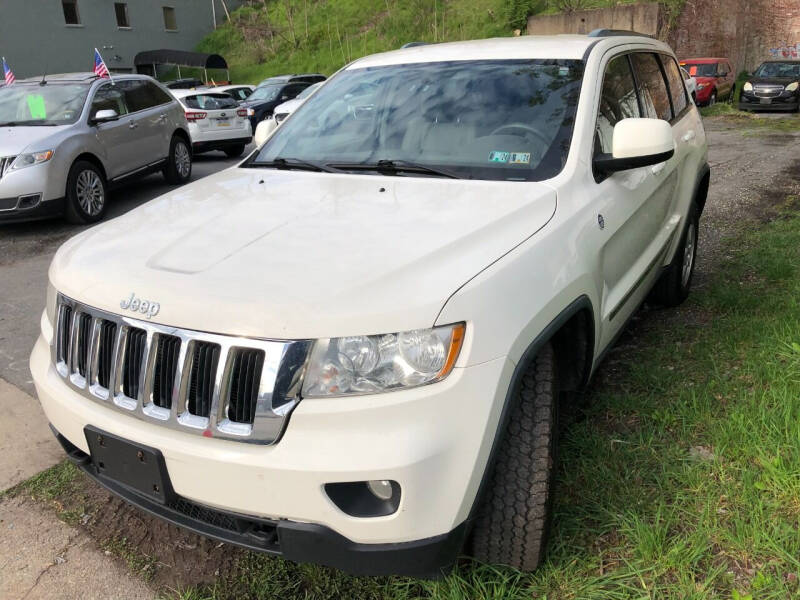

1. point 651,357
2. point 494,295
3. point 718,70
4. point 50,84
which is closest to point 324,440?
point 494,295

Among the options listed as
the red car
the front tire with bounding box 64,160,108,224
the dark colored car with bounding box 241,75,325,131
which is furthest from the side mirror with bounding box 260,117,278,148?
the red car

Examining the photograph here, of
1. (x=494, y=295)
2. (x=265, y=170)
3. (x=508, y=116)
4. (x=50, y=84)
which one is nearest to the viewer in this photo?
(x=494, y=295)

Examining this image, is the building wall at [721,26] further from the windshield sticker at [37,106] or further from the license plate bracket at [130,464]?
the license plate bracket at [130,464]

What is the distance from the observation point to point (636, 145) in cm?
265

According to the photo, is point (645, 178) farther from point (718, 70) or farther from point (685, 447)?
point (718, 70)

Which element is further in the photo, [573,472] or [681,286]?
[681,286]

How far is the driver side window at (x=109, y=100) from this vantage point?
830cm

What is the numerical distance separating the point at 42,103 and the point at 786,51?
83.2ft

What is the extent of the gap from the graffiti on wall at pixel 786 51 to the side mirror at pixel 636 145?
2651cm

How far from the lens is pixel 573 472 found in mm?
2742

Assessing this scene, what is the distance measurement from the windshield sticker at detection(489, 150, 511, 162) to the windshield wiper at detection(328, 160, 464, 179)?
179 millimetres

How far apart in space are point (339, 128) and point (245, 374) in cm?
183

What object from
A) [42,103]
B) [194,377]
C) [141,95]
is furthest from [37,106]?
[194,377]

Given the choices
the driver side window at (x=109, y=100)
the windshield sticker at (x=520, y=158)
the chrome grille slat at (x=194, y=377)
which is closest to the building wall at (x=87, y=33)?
the driver side window at (x=109, y=100)
